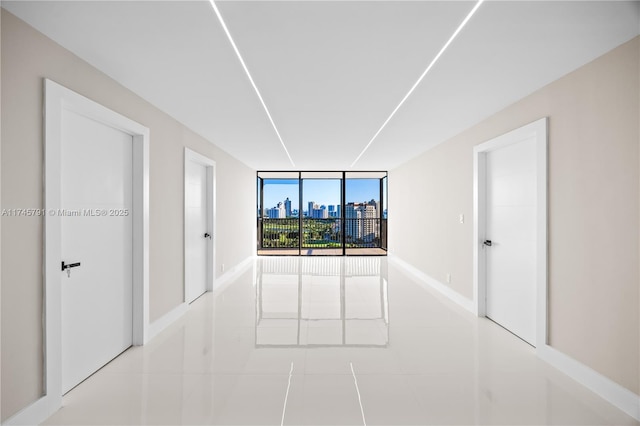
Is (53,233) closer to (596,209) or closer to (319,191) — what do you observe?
(596,209)

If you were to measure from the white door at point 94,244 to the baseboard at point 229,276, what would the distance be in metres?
2.29

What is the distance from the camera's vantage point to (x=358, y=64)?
252 centimetres

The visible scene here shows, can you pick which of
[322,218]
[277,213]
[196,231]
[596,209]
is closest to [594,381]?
[596,209]

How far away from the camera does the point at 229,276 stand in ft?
20.6

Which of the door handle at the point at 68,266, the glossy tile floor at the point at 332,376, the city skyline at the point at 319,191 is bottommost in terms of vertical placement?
the glossy tile floor at the point at 332,376

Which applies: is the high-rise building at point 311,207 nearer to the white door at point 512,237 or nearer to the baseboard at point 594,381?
the white door at point 512,237

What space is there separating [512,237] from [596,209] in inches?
46.2

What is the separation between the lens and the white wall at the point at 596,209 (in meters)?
A: 2.16

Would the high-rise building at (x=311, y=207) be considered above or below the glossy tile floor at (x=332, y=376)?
above

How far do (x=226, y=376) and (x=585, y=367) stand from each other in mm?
2769

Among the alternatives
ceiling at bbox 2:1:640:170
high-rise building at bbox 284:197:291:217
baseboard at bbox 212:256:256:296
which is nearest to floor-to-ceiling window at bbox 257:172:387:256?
high-rise building at bbox 284:197:291:217

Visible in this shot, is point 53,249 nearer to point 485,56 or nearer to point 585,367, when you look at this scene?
point 485,56

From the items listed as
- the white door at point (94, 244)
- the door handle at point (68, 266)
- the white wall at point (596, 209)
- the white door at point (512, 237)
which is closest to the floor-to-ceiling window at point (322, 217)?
the white door at point (512, 237)

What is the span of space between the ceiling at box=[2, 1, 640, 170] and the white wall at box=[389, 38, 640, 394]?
202 millimetres
